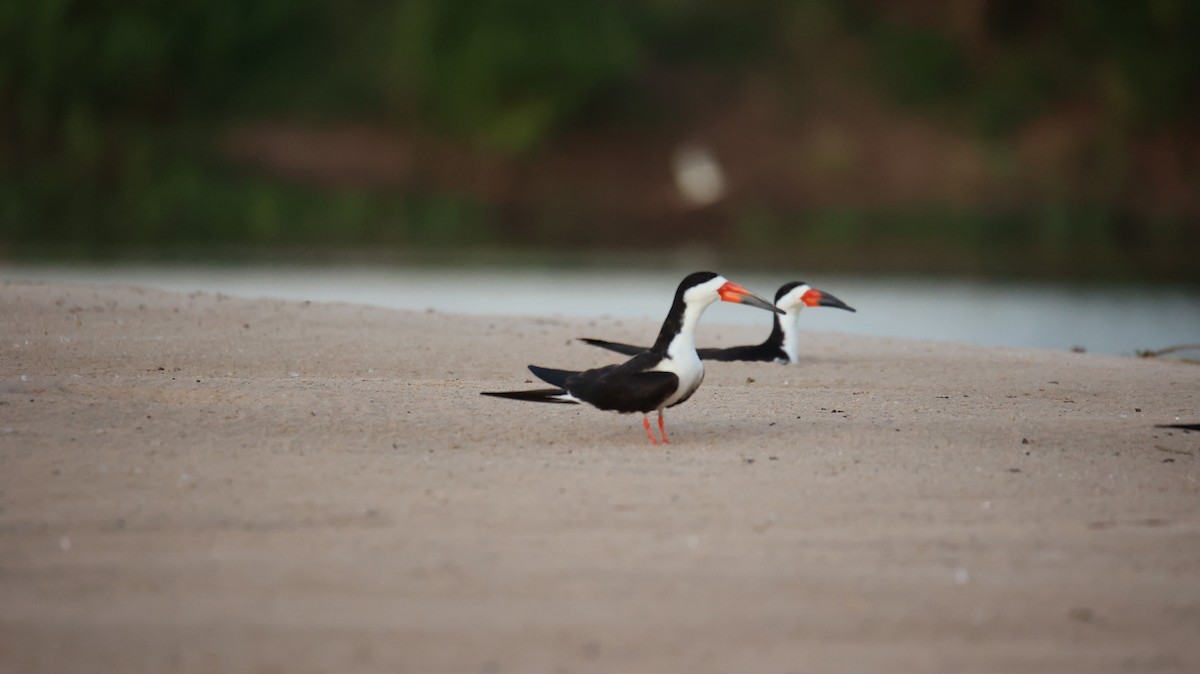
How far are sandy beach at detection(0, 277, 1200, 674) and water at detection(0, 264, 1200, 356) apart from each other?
7155 mm

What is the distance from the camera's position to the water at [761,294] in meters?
15.6

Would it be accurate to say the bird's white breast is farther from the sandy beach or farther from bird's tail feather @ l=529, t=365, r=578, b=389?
bird's tail feather @ l=529, t=365, r=578, b=389

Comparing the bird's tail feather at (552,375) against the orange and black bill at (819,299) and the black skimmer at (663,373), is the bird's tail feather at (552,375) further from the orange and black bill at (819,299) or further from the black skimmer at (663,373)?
the orange and black bill at (819,299)

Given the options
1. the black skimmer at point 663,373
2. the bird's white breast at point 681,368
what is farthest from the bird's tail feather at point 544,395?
the bird's white breast at point 681,368

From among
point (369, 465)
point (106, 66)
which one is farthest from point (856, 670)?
point (106, 66)

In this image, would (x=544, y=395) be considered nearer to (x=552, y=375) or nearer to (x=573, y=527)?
(x=552, y=375)

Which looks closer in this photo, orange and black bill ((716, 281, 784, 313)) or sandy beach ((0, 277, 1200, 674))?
sandy beach ((0, 277, 1200, 674))

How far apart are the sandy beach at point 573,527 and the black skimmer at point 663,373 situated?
0.21m

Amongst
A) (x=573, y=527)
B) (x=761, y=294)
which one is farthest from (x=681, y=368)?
(x=761, y=294)

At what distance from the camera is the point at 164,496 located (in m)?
4.64

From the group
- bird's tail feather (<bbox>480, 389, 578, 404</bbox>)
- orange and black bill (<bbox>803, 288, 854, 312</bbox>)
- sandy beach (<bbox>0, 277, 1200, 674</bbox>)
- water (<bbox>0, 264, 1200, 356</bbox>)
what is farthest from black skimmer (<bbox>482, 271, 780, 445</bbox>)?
water (<bbox>0, 264, 1200, 356</bbox>)

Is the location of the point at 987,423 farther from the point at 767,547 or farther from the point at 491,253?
the point at 491,253

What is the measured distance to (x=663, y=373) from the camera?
18.8ft

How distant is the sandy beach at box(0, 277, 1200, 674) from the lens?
3395 millimetres
